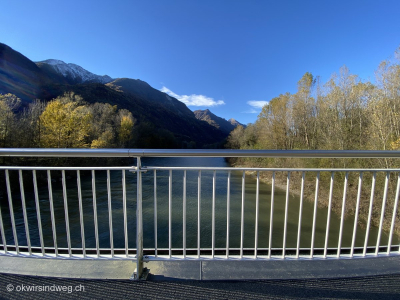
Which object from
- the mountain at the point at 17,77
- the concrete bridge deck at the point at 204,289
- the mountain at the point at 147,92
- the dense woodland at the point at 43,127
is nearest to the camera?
the concrete bridge deck at the point at 204,289

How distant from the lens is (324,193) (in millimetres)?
10398

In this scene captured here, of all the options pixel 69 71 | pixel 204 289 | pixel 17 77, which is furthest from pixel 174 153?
pixel 69 71

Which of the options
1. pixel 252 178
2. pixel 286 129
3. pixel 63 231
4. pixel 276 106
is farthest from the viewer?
pixel 276 106

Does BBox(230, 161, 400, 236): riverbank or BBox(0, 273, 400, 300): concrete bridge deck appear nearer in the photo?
BBox(0, 273, 400, 300): concrete bridge deck

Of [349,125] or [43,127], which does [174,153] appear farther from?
[43,127]

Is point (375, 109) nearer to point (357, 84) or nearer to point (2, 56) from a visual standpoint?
point (357, 84)

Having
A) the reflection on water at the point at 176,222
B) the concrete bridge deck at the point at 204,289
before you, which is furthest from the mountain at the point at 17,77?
the concrete bridge deck at the point at 204,289

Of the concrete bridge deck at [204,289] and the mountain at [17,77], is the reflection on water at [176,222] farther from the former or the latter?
the mountain at [17,77]

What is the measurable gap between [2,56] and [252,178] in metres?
80.2

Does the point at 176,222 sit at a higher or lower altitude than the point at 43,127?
lower

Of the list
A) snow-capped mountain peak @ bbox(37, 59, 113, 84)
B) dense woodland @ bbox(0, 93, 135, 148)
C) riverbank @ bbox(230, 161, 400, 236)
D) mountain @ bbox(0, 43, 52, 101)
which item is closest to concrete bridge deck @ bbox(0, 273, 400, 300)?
riverbank @ bbox(230, 161, 400, 236)

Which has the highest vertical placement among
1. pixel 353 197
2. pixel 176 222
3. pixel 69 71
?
pixel 69 71

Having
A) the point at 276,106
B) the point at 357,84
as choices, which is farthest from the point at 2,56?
the point at 357,84

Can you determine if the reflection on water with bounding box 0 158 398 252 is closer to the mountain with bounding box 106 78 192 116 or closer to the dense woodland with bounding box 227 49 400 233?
the dense woodland with bounding box 227 49 400 233
